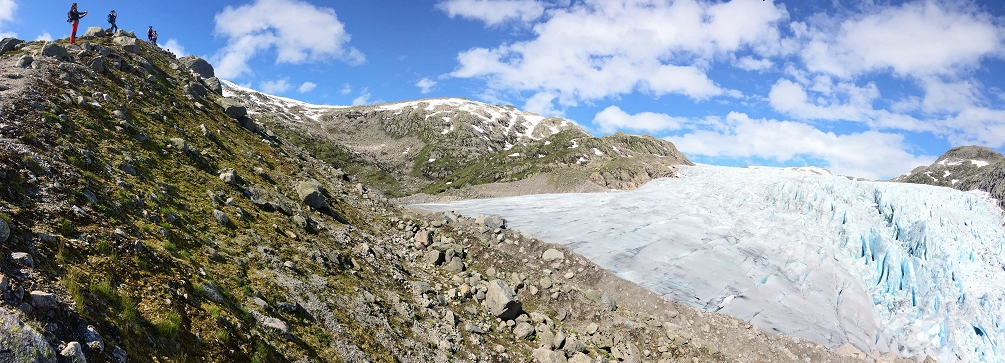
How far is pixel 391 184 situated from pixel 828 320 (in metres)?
147

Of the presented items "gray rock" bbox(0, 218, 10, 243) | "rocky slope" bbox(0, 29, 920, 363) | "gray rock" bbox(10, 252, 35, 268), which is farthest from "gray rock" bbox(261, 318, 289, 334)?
"gray rock" bbox(0, 218, 10, 243)

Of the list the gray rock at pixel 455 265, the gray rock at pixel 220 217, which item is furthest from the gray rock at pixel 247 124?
the gray rock at pixel 455 265

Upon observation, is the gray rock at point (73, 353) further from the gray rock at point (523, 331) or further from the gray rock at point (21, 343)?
the gray rock at point (523, 331)

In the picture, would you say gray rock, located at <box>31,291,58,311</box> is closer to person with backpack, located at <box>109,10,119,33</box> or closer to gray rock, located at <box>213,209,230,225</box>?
gray rock, located at <box>213,209,230,225</box>

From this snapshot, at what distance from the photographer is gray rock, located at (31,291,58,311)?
7.33m

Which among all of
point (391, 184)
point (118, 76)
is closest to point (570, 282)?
point (118, 76)

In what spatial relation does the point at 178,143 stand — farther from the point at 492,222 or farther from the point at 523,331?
the point at 492,222

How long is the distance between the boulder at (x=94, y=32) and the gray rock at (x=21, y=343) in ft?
137

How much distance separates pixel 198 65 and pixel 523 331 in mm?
112519

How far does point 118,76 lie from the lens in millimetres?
27750

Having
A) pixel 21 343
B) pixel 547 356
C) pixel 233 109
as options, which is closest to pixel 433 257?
pixel 547 356

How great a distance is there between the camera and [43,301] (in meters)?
7.47

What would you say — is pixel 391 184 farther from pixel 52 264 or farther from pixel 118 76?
pixel 52 264

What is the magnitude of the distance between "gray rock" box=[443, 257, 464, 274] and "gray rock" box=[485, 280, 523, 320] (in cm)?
375
